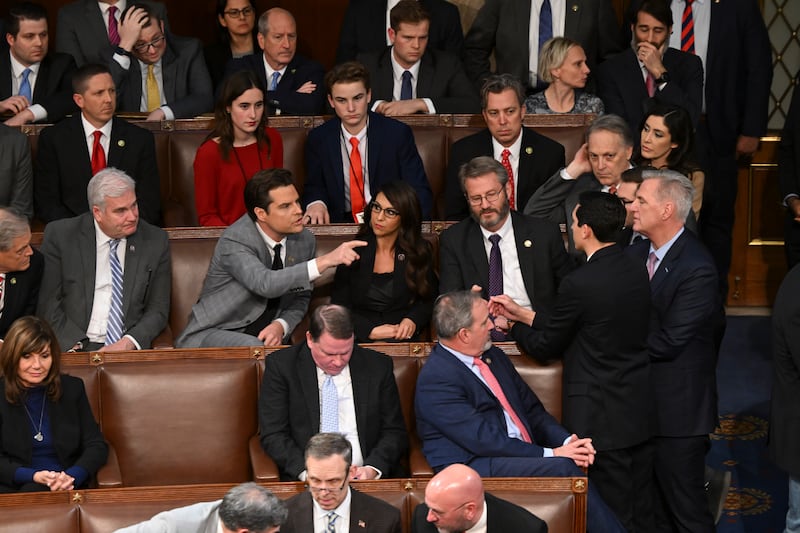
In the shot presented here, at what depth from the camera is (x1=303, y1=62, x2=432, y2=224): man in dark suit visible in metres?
5.30

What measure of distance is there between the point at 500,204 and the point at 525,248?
18 centimetres

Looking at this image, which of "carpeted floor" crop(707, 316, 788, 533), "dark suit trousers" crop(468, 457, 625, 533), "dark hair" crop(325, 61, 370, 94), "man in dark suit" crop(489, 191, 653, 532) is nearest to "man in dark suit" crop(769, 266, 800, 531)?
"man in dark suit" crop(489, 191, 653, 532)

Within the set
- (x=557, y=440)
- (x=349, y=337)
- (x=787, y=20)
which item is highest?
(x=787, y=20)

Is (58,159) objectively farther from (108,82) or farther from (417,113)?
(417,113)

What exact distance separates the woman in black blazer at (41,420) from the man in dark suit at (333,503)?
81 centimetres

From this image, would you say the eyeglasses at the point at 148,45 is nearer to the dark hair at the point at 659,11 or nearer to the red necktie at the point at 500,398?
the dark hair at the point at 659,11

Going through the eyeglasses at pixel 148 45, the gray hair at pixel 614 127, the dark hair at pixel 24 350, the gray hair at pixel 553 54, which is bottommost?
the dark hair at pixel 24 350

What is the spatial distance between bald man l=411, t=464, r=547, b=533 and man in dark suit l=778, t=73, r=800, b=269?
9.19ft

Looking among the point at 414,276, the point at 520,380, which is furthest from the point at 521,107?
the point at 520,380

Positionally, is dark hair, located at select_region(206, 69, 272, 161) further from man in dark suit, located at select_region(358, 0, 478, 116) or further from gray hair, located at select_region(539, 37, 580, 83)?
gray hair, located at select_region(539, 37, 580, 83)

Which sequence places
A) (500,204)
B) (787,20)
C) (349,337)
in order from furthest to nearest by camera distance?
(787,20)
(500,204)
(349,337)

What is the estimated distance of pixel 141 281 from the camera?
4.71 meters

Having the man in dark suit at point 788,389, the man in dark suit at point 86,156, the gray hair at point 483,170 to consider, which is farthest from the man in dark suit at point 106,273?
the man in dark suit at point 788,389

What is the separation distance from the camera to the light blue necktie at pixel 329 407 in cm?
414
